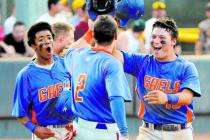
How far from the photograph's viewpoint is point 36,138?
9.05 metres

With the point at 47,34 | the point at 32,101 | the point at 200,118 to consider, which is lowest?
the point at 200,118

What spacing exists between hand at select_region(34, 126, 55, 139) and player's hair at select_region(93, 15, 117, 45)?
1.34 m

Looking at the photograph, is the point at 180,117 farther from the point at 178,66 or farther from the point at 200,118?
the point at 200,118

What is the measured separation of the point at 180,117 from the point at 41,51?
59.7 inches

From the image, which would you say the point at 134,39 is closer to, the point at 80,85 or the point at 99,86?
the point at 80,85

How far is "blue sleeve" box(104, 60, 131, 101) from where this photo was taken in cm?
770

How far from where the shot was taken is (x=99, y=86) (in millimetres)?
7887

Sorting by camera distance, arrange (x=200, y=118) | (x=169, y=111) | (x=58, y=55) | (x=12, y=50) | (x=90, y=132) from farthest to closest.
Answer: (x=12, y=50)
(x=200, y=118)
(x=58, y=55)
(x=169, y=111)
(x=90, y=132)

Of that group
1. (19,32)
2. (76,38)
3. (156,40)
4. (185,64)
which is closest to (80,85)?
(156,40)

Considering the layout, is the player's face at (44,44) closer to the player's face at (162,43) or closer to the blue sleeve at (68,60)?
the blue sleeve at (68,60)

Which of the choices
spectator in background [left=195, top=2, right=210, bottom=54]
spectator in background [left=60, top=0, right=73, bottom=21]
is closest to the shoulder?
spectator in background [left=195, top=2, right=210, bottom=54]

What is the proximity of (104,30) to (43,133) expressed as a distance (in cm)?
150

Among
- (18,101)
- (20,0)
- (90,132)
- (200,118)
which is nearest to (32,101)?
(18,101)

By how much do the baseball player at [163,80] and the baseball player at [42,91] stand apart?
712mm
